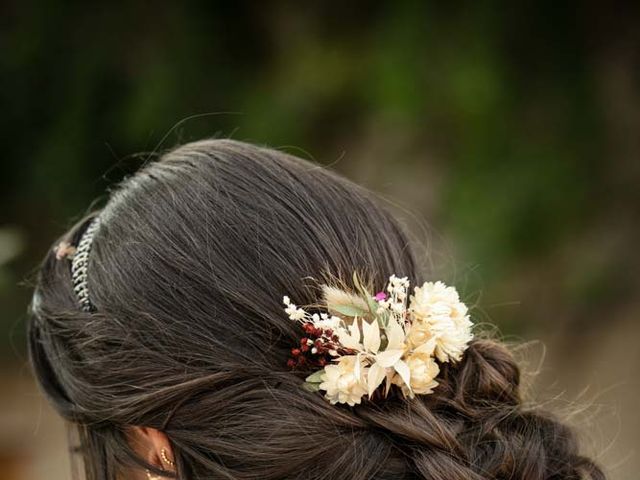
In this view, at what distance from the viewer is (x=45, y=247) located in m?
5.39

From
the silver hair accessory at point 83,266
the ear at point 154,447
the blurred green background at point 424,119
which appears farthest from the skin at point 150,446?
the blurred green background at point 424,119

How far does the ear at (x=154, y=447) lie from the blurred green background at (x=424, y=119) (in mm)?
3050

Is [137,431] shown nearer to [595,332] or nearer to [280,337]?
[280,337]

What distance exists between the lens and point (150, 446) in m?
1.34

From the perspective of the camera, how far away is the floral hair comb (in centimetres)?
127

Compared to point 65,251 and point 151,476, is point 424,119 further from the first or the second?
point 151,476

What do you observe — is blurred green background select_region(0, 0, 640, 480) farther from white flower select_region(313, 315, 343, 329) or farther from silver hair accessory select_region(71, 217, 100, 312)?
white flower select_region(313, 315, 343, 329)

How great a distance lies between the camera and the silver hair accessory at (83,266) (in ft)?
4.80

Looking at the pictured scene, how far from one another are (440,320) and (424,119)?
3.28 m

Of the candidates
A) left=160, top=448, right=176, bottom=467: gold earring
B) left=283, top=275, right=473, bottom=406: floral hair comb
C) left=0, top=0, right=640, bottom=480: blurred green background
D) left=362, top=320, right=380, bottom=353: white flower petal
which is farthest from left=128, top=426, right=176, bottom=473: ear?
left=0, top=0, right=640, bottom=480: blurred green background

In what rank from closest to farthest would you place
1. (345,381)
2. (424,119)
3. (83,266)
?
1. (345,381)
2. (83,266)
3. (424,119)

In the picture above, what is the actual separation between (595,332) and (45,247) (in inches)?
129

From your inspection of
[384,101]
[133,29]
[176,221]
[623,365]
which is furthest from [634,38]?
[176,221]

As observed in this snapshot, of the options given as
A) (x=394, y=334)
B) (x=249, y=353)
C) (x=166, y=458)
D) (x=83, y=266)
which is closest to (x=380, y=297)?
(x=394, y=334)
